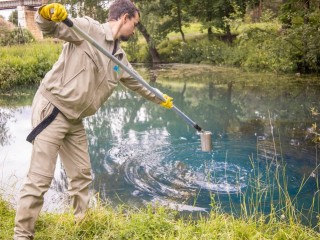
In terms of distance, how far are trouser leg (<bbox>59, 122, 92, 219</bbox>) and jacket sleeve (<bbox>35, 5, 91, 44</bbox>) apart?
2.04 ft

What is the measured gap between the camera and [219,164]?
5492 millimetres

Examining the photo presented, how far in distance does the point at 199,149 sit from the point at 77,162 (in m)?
3.82

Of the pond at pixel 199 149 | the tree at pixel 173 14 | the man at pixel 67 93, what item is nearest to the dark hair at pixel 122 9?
the man at pixel 67 93

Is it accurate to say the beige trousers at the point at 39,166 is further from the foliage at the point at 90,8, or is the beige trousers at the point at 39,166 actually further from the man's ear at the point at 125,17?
the foliage at the point at 90,8

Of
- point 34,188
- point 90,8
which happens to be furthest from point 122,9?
point 90,8

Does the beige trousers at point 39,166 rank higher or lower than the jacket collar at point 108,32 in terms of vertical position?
lower

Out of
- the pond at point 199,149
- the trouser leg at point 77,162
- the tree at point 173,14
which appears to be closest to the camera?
the trouser leg at point 77,162

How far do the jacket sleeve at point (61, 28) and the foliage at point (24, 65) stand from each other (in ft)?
31.7

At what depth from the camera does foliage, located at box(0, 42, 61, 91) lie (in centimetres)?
1138

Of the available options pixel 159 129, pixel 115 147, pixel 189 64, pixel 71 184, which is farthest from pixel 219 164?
pixel 189 64

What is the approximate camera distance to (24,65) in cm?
1209

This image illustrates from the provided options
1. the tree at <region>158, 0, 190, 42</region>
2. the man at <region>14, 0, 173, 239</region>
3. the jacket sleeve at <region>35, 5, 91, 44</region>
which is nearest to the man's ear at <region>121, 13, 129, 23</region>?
the man at <region>14, 0, 173, 239</region>

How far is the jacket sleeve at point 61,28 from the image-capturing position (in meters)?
2.13

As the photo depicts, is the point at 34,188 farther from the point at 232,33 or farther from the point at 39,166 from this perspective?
the point at 232,33
